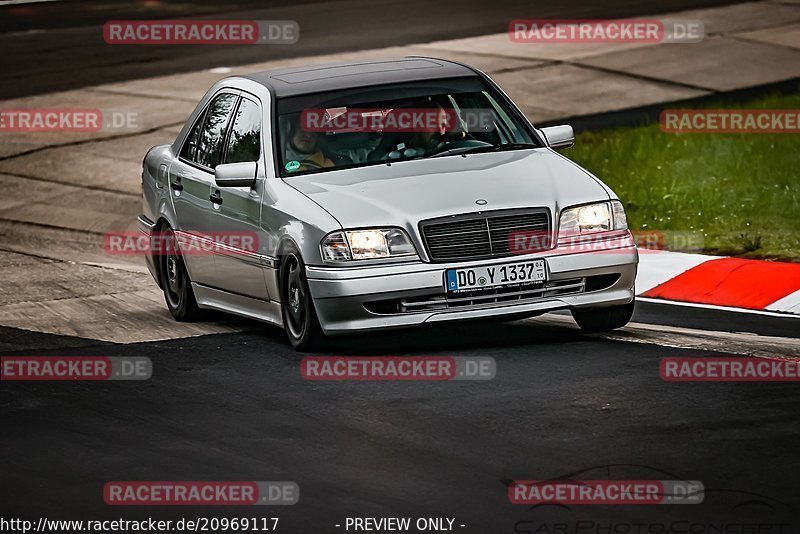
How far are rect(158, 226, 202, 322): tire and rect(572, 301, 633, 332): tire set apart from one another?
2.71 metres

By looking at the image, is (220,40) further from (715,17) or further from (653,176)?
(653,176)

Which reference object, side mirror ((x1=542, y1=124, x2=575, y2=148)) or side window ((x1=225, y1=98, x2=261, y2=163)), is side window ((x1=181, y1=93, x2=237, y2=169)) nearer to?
side window ((x1=225, y1=98, x2=261, y2=163))

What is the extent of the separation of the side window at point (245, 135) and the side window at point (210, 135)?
0.58 feet

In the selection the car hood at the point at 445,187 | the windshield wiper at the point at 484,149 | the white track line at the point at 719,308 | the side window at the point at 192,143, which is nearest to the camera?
the car hood at the point at 445,187

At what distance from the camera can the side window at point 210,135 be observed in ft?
38.8

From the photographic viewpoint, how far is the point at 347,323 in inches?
391

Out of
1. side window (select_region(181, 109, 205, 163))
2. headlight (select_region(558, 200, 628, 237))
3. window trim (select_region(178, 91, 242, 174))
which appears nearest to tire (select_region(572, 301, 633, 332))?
headlight (select_region(558, 200, 628, 237))

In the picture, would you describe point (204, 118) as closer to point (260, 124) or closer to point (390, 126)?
point (260, 124)

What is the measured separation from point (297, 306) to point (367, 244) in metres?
0.68

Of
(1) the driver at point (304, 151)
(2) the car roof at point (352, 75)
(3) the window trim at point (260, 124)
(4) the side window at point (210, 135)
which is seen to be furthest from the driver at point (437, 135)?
(4) the side window at point (210, 135)

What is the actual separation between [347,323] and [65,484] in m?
2.64

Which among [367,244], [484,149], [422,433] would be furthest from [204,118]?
[422,433]

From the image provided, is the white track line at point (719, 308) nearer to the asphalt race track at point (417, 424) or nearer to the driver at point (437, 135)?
the asphalt race track at point (417, 424)

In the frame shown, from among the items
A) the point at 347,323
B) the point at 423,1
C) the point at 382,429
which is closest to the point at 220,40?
the point at 423,1
